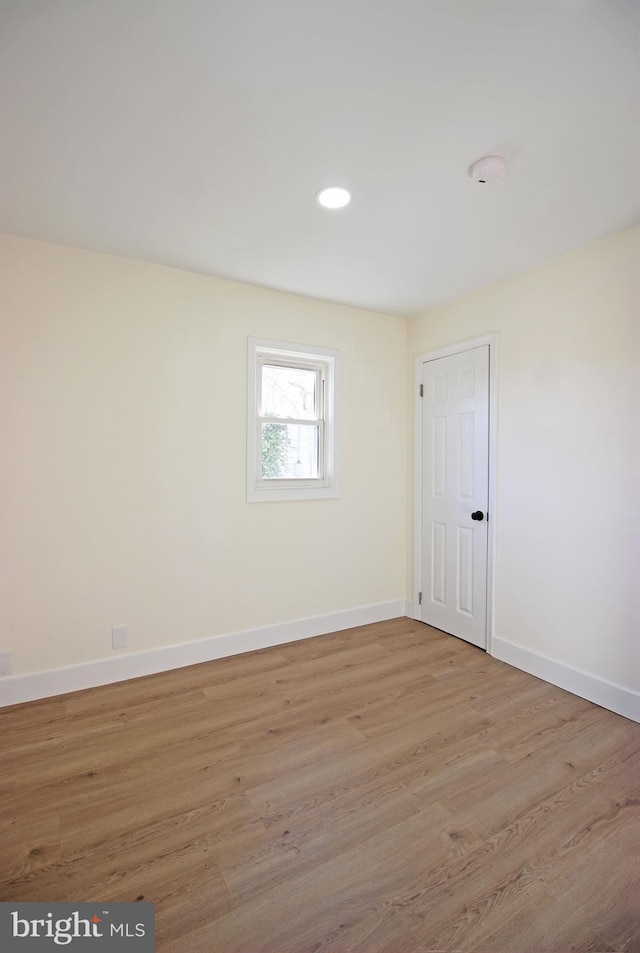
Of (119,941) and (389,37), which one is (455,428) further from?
(119,941)

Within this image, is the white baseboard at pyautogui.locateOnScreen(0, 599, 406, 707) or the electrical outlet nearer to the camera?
the white baseboard at pyautogui.locateOnScreen(0, 599, 406, 707)

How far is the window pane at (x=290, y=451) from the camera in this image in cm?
342

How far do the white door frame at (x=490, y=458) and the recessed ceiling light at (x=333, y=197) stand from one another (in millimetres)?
1548

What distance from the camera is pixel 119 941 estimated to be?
49.6 inches

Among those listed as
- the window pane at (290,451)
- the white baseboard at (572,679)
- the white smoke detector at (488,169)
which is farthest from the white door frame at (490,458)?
the white smoke detector at (488,169)

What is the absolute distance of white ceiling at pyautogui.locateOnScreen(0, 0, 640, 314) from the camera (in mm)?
1289

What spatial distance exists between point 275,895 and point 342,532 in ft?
8.04

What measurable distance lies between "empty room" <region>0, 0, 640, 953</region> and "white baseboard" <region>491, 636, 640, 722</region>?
0.05 ft

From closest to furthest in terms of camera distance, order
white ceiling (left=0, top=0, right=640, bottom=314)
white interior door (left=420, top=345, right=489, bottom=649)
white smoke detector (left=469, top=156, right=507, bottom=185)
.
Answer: white ceiling (left=0, top=0, right=640, bottom=314) < white smoke detector (left=469, top=156, right=507, bottom=185) < white interior door (left=420, top=345, right=489, bottom=649)

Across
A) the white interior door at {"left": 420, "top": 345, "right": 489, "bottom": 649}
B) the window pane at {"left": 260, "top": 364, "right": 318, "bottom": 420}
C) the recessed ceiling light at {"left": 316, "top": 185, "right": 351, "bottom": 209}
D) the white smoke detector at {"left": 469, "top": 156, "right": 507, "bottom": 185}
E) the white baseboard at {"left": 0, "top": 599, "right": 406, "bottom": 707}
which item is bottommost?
the white baseboard at {"left": 0, "top": 599, "right": 406, "bottom": 707}

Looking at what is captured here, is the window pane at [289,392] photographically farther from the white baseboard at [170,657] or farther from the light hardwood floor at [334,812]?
the light hardwood floor at [334,812]

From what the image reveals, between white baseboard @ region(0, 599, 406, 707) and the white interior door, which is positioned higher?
the white interior door

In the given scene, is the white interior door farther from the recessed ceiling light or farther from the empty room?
the recessed ceiling light

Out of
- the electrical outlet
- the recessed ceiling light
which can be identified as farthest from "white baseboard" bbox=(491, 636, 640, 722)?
the recessed ceiling light
